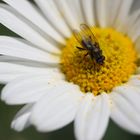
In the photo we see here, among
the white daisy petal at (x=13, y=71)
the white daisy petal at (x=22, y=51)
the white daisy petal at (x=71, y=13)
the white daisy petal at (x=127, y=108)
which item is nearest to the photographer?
the white daisy petal at (x=127, y=108)

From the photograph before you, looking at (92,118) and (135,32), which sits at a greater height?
(135,32)

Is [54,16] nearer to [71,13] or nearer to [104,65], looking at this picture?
[71,13]

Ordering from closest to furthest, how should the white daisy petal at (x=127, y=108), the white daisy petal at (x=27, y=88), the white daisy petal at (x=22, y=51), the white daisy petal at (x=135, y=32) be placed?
the white daisy petal at (x=127, y=108) → the white daisy petal at (x=27, y=88) → the white daisy petal at (x=22, y=51) → the white daisy petal at (x=135, y=32)

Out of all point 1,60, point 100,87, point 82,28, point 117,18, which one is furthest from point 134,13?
point 1,60

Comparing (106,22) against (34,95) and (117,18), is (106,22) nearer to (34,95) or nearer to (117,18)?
(117,18)

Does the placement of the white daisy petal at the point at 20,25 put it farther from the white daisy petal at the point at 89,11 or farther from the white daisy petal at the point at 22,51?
the white daisy petal at the point at 89,11

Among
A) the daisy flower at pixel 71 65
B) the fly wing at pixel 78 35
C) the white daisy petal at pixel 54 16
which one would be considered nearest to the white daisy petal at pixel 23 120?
the daisy flower at pixel 71 65

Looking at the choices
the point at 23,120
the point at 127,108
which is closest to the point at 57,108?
the point at 23,120

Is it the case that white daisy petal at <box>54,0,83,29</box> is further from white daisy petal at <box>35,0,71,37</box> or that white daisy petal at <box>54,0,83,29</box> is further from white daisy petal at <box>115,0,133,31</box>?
white daisy petal at <box>115,0,133,31</box>
